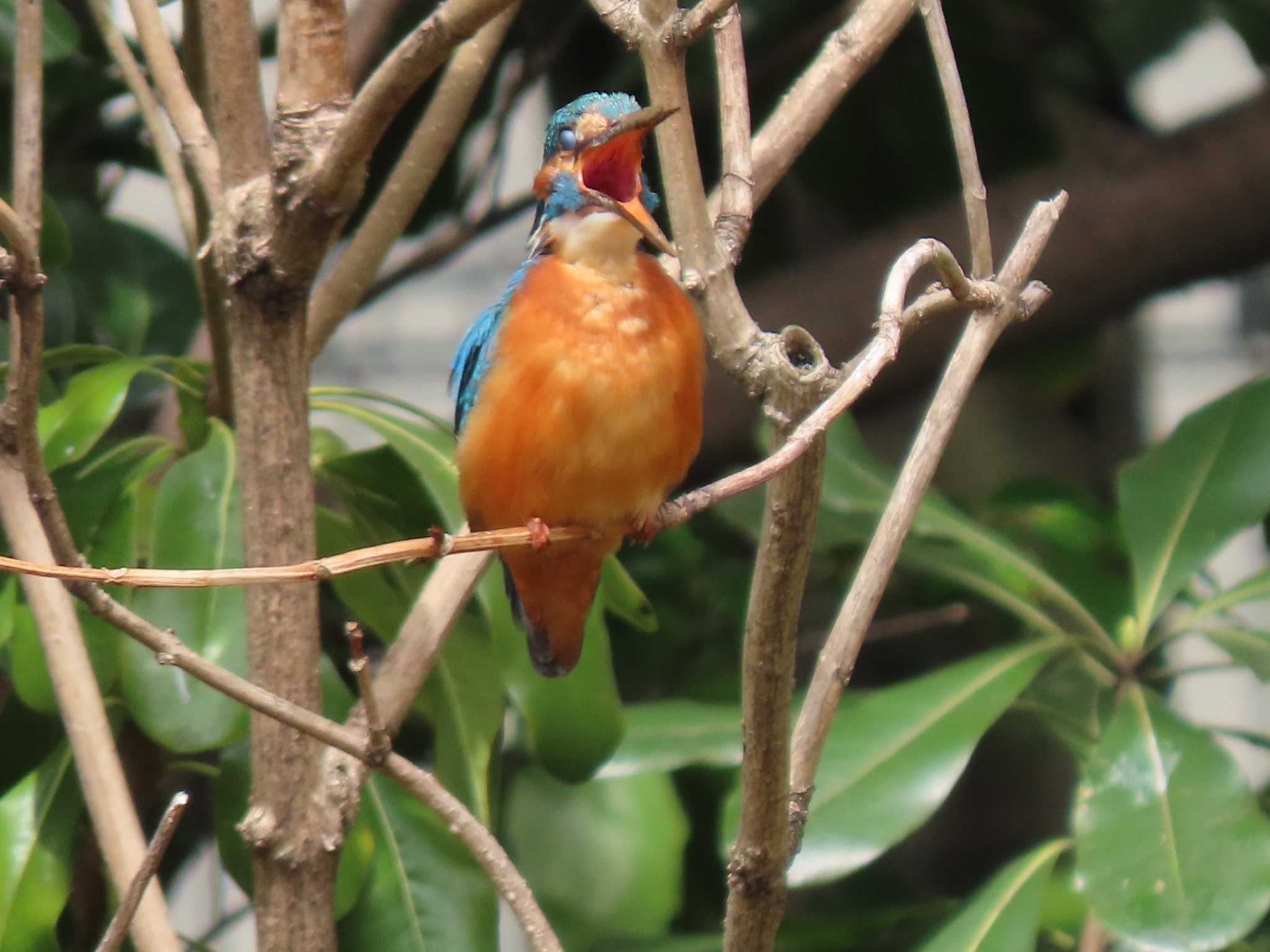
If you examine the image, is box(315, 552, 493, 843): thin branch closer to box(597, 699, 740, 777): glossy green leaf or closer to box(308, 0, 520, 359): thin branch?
box(308, 0, 520, 359): thin branch

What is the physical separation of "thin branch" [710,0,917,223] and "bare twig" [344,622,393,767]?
57cm

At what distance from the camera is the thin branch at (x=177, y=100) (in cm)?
126

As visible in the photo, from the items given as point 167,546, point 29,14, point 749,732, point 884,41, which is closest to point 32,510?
point 167,546

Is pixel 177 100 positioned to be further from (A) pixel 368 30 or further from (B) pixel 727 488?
(B) pixel 727 488

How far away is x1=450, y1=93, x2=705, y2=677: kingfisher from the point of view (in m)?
1.19

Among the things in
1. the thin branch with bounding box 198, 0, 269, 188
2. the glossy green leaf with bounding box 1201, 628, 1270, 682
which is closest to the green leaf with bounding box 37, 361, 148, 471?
Result: the thin branch with bounding box 198, 0, 269, 188

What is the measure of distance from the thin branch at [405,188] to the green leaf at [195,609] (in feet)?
0.52

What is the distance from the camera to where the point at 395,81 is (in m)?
0.93

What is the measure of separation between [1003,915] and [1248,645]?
17.8 inches

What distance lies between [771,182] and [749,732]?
1.87 ft

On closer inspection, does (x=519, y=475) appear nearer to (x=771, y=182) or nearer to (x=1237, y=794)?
(x=771, y=182)

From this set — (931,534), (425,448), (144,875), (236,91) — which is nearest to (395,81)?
(236,91)

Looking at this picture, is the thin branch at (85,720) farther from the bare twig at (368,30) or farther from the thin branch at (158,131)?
the bare twig at (368,30)

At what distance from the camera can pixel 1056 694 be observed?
2.01m
